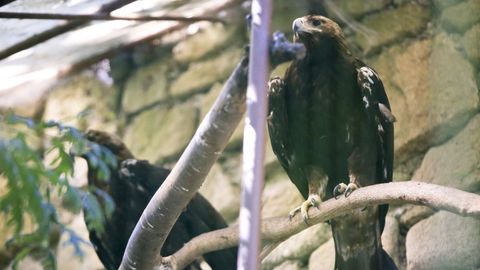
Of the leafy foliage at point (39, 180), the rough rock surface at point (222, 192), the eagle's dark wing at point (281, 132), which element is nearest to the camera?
the leafy foliage at point (39, 180)

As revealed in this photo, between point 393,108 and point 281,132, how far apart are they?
0.32 m

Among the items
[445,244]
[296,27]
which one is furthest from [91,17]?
[445,244]

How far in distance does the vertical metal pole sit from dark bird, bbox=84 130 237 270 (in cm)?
103

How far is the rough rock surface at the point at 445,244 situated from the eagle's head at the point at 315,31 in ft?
1.82

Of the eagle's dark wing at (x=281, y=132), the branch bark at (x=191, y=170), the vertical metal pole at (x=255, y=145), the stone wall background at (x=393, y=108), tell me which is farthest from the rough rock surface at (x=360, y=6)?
the vertical metal pole at (x=255, y=145)

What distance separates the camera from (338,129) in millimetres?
2256

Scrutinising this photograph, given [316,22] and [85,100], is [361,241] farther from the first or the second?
[85,100]

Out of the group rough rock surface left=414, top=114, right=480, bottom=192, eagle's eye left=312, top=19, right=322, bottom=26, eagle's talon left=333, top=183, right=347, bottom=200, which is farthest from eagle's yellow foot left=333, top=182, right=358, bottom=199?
eagle's eye left=312, top=19, right=322, bottom=26

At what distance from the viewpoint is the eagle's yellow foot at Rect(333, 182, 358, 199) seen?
85.9 inches

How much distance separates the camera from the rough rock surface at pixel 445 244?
217 centimetres

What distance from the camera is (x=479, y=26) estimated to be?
238 centimetres

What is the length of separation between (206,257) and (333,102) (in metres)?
0.60

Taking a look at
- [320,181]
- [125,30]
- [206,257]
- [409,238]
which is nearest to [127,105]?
[125,30]

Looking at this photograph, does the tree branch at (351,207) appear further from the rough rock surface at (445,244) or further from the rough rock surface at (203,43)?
the rough rock surface at (203,43)
